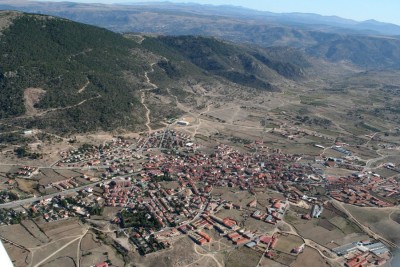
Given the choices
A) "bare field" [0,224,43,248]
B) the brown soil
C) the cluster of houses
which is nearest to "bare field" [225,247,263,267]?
"bare field" [0,224,43,248]

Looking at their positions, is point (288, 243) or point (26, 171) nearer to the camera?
point (288, 243)

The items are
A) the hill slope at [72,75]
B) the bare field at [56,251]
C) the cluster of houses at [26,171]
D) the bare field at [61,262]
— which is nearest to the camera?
the bare field at [61,262]

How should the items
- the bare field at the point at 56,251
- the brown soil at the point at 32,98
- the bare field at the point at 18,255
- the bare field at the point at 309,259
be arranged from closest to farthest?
the bare field at the point at 18,255
the bare field at the point at 56,251
the bare field at the point at 309,259
the brown soil at the point at 32,98

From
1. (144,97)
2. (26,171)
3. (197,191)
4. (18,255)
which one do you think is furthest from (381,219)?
(144,97)

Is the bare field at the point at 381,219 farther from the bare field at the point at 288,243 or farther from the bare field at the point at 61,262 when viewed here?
the bare field at the point at 61,262

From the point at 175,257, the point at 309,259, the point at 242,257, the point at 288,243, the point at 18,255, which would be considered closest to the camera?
the point at 18,255

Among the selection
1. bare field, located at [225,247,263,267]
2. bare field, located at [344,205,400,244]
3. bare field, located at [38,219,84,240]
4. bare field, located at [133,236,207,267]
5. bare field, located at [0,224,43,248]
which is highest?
bare field, located at [344,205,400,244]

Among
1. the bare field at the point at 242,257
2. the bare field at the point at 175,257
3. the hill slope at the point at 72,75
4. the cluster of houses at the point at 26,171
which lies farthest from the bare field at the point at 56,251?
the hill slope at the point at 72,75

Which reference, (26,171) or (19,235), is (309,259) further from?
(26,171)

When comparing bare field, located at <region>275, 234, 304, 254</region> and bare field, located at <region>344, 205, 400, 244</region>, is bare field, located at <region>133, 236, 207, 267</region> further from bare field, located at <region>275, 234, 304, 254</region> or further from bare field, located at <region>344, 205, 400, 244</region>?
bare field, located at <region>344, 205, 400, 244</region>

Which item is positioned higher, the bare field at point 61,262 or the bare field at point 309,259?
the bare field at point 309,259

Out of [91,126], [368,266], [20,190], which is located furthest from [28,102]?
[368,266]
